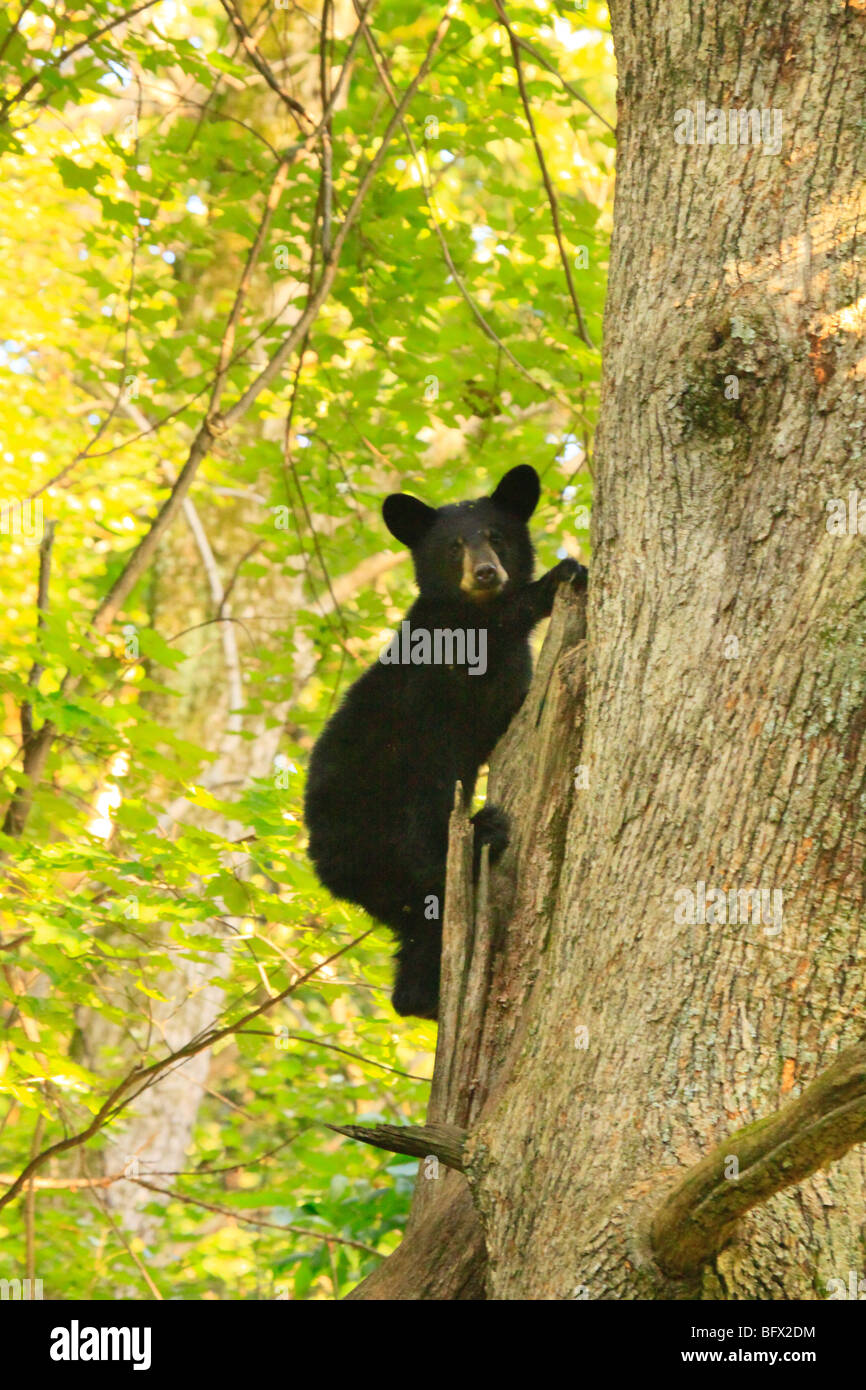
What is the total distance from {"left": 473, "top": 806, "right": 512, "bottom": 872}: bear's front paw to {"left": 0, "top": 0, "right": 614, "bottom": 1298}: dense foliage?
143 cm

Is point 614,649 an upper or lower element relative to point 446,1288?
upper

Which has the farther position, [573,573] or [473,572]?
[473,572]

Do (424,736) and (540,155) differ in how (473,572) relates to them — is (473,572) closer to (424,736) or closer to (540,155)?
(424,736)

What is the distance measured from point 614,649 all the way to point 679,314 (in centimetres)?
80

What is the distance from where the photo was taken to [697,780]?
260cm

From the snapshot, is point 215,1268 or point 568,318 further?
point 215,1268

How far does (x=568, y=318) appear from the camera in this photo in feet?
23.6

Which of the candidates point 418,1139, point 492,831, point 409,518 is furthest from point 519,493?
point 418,1139

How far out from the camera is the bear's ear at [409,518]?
5871 mm

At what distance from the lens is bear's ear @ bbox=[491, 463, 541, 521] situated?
571 centimetres

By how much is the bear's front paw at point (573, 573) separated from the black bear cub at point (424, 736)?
1.71 feet

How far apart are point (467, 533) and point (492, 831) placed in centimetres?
231
